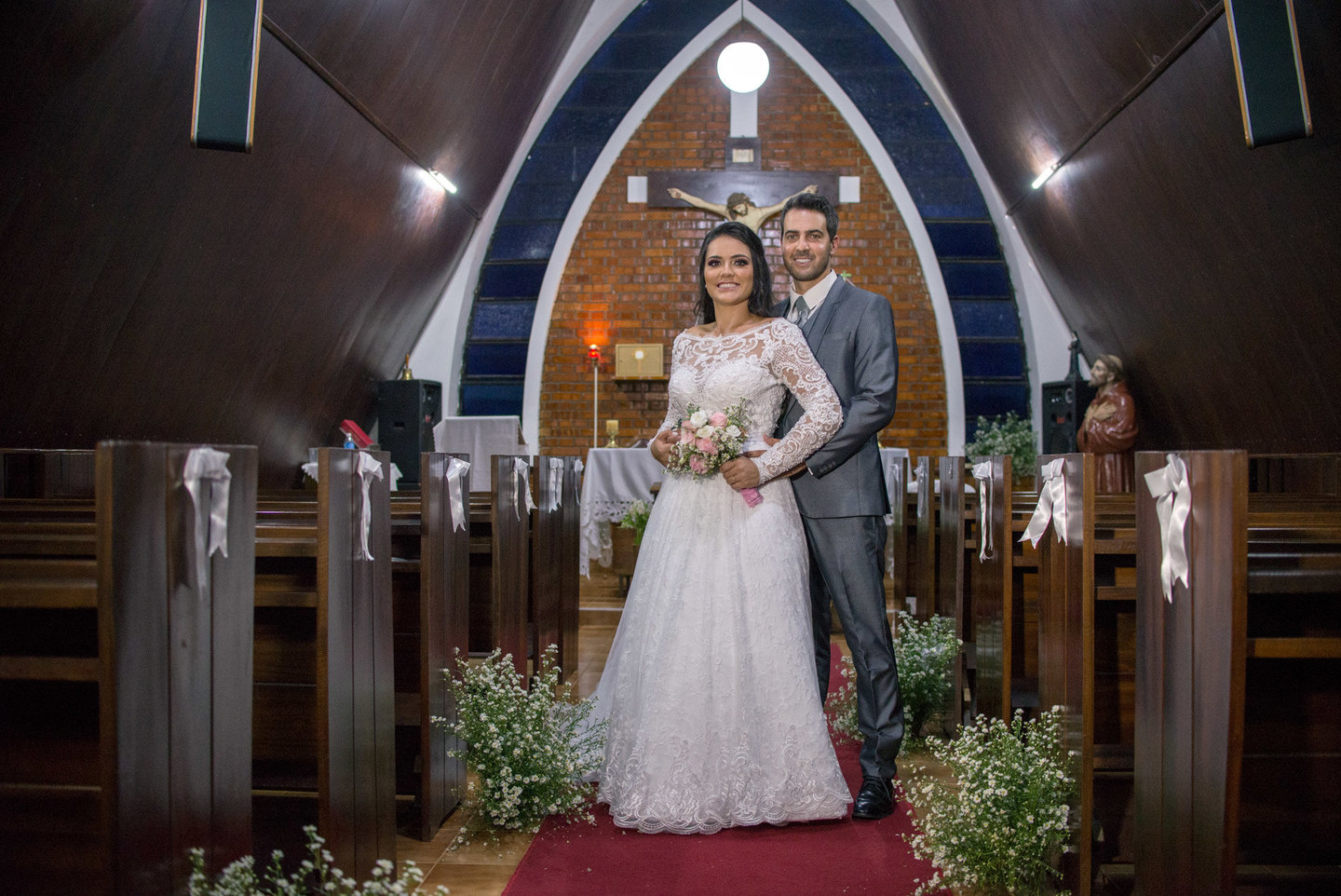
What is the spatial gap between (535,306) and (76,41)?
6086 millimetres

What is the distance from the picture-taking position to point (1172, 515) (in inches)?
66.2

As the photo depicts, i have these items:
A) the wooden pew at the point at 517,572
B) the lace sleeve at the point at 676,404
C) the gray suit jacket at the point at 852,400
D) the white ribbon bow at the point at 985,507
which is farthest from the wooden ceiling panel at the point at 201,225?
the white ribbon bow at the point at 985,507

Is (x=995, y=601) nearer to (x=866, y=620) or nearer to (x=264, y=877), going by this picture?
(x=866, y=620)

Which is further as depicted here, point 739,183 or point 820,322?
point 739,183

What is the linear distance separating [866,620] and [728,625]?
389 millimetres

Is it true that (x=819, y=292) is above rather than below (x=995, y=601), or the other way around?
above

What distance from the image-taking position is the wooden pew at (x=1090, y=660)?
202cm

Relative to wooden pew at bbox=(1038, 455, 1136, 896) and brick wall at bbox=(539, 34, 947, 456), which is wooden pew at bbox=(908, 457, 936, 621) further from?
brick wall at bbox=(539, 34, 947, 456)

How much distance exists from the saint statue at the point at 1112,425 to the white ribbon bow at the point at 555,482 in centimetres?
431

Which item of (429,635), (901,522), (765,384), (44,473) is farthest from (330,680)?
(901,522)

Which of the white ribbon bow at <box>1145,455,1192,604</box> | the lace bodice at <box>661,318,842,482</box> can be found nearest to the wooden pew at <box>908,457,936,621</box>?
the lace bodice at <box>661,318,842,482</box>

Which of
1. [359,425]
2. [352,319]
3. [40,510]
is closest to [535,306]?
[359,425]

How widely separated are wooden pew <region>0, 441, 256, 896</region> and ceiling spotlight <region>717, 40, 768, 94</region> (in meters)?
7.28

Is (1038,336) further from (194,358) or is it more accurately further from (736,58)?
(194,358)
